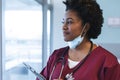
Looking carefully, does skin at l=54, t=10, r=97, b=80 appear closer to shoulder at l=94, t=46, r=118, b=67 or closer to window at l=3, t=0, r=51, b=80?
shoulder at l=94, t=46, r=118, b=67

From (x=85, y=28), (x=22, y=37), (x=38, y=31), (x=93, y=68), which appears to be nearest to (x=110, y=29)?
(x=38, y=31)

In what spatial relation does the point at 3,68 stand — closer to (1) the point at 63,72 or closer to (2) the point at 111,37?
(1) the point at 63,72

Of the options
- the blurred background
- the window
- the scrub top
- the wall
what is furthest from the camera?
the wall

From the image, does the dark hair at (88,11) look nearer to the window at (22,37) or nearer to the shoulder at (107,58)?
the shoulder at (107,58)

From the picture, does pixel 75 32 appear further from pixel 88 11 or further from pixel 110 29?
pixel 110 29

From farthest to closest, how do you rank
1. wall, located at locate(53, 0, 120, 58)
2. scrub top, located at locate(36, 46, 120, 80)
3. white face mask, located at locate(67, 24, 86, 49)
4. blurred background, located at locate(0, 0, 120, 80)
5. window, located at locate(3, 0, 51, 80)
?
wall, located at locate(53, 0, 120, 58), blurred background, located at locate(0, 0, 120, 80), window, located at locate(3, 0, 51, 80), white face mask, located at locate(67, 24, 86, 49), scrub top, located at locate(36, 46, 120, 80)

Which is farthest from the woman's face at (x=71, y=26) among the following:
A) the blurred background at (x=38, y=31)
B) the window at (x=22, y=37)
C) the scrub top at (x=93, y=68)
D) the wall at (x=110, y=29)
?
the wall at (x=110, y=29)

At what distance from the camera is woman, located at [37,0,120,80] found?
126 centimetres

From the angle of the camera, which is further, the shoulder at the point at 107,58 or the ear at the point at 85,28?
the ear at the point at 85,28

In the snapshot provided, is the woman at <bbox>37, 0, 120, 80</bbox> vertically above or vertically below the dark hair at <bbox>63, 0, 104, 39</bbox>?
below

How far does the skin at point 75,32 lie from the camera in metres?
1.32

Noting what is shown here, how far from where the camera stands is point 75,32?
1.34 m

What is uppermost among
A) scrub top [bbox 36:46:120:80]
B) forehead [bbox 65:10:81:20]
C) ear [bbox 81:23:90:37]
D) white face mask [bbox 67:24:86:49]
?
forehead [bbox 65:10:81:20]

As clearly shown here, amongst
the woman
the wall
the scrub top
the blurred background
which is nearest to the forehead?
the woman
